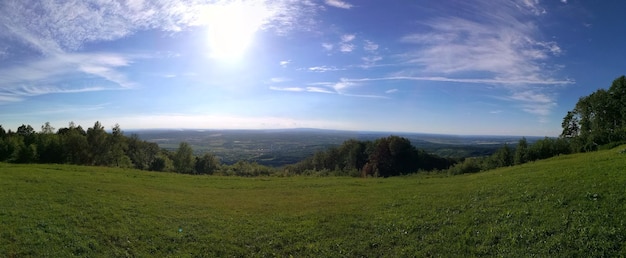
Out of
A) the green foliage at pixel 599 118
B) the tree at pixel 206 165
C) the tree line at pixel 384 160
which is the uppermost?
the green foliage at pixel 599 118

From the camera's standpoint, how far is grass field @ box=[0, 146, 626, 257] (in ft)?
40.4

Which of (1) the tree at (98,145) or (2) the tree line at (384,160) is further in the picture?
(2) the tree line at (384,160)

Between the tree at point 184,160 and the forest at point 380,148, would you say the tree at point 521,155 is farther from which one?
the tree at point 184,160

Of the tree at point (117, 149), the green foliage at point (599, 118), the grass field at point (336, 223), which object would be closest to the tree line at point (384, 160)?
the green foliage at point (599, 118)

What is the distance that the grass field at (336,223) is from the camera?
40.4 feet

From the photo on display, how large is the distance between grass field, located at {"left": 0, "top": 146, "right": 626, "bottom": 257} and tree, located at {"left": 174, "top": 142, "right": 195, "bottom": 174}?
251 feet

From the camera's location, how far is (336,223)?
58.7 feet

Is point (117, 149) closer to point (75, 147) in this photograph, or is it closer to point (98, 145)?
point (98, 145)

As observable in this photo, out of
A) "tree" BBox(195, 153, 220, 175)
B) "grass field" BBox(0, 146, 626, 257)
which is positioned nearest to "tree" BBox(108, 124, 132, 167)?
"tree" BBox(195, 153, 220, 175)

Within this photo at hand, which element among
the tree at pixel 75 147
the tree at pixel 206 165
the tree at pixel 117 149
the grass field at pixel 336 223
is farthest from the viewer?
the tree at pixel 206 165

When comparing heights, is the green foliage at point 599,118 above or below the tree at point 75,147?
above

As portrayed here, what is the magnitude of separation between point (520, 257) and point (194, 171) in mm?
101040

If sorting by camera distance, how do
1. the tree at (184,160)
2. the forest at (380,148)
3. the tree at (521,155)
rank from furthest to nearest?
the tree at (184,160)
the tree at (521,155)
the forest at (380,148)

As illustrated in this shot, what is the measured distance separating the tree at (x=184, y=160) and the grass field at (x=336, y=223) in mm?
76425
